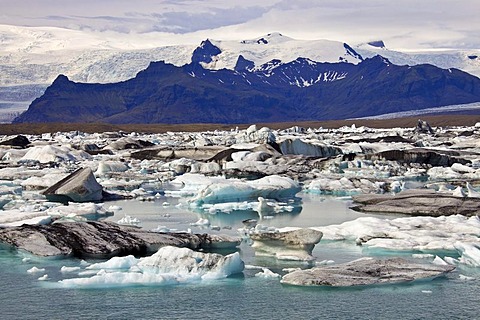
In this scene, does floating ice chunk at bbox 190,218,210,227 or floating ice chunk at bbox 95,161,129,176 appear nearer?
floating ice chunk at bbox 190,218,210,227

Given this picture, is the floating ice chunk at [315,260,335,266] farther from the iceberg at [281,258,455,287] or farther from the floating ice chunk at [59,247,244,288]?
the floating ice chunk at [59,247,244,288]

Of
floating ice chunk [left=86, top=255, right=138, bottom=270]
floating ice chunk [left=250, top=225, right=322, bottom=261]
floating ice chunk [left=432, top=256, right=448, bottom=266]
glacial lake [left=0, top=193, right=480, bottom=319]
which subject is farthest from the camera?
floating ice chunk [left=250, top=225, right=322, bottom=261]

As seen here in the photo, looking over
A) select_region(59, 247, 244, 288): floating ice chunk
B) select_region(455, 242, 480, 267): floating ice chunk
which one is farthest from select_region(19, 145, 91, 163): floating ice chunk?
select_region(455, 242, 480, 267): floating ice chunk

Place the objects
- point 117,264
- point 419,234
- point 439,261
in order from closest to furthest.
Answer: point 117,264 → point 439,261 → point 419,234

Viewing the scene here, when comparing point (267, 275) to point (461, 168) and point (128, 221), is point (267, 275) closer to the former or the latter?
point (128, 221)

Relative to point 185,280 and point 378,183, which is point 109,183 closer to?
point 378,183

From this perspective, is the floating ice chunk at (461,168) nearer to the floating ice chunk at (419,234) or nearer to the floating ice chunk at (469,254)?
the floating ice chunk at (419,234)

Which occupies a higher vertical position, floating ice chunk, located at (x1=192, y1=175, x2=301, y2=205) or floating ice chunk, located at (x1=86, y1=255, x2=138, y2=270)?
floating ice chunk, located at (x1=86, y1=255, x2=138, y2=270)

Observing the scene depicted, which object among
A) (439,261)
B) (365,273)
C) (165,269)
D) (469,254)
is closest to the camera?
(365,273)

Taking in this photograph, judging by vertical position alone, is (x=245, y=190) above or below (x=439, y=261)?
below

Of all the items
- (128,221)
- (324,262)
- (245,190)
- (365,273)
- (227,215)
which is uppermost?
(365,273)

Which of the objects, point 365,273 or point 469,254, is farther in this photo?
point 469,254

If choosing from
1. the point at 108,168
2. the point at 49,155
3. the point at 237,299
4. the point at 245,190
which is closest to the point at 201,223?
the point at 245,190

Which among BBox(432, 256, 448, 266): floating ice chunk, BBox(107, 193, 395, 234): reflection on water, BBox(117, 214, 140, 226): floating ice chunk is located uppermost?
BBox(432, 256, 448, 266): floating ice chunk
